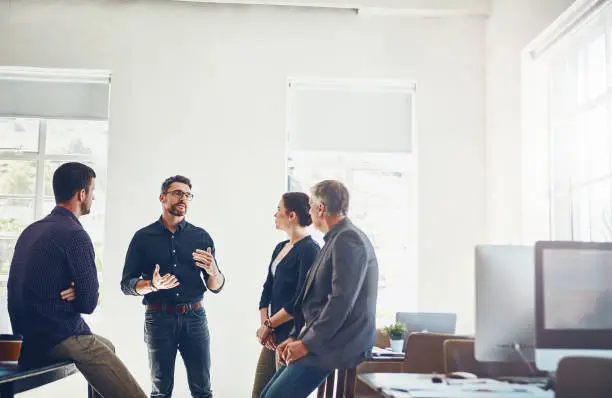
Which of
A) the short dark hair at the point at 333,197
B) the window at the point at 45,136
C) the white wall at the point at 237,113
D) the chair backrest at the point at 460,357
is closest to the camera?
the chair backrest at the point at 460,357

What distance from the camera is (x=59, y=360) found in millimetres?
3629

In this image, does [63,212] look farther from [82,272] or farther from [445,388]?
[445,388]

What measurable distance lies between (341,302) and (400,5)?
3794 millimetres

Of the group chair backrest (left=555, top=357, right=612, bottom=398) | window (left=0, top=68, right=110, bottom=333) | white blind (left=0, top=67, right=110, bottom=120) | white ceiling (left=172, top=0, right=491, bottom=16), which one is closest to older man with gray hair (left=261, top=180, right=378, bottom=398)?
chair backrest (left=555, top=357, right=612, bottom=398)

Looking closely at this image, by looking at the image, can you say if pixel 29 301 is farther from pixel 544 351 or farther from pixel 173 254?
pixel 544 351

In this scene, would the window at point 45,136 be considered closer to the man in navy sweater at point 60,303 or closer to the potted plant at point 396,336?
the man in navy sweater at point 60,303

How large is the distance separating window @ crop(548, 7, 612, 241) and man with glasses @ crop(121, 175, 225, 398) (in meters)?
2.53

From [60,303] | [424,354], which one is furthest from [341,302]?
[60,303]

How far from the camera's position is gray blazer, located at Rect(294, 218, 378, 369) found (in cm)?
315

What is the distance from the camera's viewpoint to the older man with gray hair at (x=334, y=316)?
10.3ft

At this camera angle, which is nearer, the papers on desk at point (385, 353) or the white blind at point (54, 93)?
the papers on desk at point (385, 353)

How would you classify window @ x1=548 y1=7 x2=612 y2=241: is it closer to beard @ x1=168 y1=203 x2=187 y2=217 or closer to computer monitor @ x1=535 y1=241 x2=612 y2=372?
computer monitor @ x1=535 y1=241 x2=612 y2=372

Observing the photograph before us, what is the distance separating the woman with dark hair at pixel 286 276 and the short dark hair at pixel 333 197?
630 mm

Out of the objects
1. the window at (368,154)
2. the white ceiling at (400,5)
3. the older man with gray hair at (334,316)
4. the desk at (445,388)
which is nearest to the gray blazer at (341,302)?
the older man with gray hair at (334,316)
